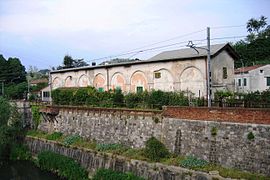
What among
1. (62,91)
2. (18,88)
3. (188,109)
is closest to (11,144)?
(62,91)

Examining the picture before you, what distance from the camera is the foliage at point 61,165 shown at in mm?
22719

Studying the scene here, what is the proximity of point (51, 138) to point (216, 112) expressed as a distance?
660 inches

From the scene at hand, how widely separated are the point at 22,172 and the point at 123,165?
430 inches

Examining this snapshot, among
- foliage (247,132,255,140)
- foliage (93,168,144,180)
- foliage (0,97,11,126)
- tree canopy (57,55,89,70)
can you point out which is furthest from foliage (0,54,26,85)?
foliage (247,132,255,140)

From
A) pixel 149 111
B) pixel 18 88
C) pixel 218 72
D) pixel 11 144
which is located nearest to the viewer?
pixel 149 111

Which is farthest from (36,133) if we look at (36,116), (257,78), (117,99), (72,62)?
(72,62)

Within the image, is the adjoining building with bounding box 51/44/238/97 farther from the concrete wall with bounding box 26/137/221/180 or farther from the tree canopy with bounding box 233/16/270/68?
the tree canopy with bounding box 233/16/270/68

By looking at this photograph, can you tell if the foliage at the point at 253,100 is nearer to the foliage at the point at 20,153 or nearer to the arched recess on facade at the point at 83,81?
the arched recess on facade at the point at 83,81

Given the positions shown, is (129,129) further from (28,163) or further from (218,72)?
(28,163)

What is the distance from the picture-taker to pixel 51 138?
95.9 ft

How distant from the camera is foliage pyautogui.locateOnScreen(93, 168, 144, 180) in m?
18.9

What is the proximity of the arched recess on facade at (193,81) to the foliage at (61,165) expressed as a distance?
388 inches

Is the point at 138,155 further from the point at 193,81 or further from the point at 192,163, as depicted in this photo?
the point at 193,81

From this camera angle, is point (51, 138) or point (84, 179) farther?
point (51, 138)
